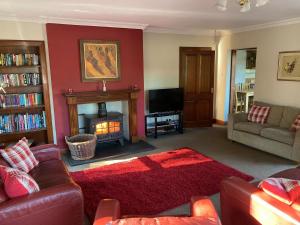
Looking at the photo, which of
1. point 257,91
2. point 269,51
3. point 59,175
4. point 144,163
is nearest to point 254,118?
point 257,91

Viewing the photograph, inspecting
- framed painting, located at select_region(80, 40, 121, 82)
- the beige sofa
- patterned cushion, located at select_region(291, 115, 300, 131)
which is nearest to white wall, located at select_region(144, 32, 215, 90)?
framed painting, located at select_region(80, 40, 121, 82)

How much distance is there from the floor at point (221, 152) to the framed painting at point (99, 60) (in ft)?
5.50

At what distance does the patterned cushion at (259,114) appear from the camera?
16.1 ft

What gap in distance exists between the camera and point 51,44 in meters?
4.36

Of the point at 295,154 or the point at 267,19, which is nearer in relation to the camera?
the point at 295,154

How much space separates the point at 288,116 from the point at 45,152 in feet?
13.8

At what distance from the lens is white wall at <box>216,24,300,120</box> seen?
189 inches

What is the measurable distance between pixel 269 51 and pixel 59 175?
4779 millimetres

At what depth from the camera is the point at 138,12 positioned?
3.91 metres

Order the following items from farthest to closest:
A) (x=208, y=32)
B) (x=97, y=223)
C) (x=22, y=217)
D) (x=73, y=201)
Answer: (x=208, y=32) → (x=73, y=201) → (x=22, y=217) → (x=97, y=223)

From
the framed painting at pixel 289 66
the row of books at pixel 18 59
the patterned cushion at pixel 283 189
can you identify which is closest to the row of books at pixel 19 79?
the row of books at pixel 18 59

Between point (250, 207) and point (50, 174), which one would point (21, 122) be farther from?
point (250, 207)

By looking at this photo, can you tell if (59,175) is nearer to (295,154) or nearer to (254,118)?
(295,154)

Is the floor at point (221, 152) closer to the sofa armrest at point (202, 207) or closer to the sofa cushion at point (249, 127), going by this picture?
the sofa cushion at point (249, 127)
